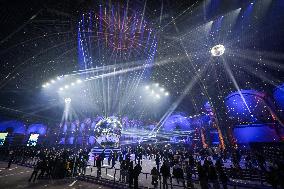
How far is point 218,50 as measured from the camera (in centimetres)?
1900

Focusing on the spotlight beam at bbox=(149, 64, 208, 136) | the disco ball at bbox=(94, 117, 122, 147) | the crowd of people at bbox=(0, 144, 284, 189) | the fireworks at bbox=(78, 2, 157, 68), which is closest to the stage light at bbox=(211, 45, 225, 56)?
the spotlight beam at bbox=(149, 64, 208, 136)

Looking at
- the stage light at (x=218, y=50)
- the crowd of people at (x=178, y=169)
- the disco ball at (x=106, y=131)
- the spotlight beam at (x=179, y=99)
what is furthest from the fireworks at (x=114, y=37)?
the crowd of people at (x=178, y=169)

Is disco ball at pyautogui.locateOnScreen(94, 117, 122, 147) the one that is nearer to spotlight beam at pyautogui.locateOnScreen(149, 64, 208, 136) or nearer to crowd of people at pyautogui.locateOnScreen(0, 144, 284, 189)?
crowd of people at pyautogui.locateOnScreen(0, 144, 284, 189)

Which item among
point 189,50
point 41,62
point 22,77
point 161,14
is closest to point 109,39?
point 161,14

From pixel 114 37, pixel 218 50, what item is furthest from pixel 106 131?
pixel 218 50

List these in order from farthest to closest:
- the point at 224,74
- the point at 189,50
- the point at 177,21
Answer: the point at 224,74 < the point at 189,50 < the point at 177,21

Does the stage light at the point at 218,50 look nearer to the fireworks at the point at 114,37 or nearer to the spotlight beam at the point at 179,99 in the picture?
the spotlight beam at the point at 179,99

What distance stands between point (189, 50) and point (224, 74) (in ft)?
27.7

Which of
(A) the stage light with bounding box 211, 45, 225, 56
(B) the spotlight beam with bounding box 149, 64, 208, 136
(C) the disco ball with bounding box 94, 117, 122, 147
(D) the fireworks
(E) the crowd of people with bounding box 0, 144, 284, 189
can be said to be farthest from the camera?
(B) the spotlight beam with bounding box 149, 64, 208, 136

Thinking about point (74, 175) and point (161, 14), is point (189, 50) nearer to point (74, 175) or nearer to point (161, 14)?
point (161, 14)

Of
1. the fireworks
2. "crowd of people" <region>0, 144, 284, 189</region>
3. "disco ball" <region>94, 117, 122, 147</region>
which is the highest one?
the fireworks

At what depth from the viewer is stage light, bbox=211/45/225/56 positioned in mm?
18694

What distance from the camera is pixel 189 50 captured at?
19.8 meters

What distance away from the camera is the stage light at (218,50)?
18.7 m
